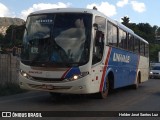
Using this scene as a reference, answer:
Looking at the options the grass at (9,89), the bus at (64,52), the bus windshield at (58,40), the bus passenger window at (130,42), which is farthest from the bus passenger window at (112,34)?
the grass at (9,89)

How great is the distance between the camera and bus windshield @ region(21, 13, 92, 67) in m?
13.5

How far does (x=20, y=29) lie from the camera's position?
15000 millimetres

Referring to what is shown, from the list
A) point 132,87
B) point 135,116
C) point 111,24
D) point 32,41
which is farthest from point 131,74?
point 135,116

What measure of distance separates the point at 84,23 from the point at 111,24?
2952mm

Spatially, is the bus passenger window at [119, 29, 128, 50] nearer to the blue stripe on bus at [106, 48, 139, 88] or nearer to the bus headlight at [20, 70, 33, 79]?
the blue stripe on bus at [106, 48, 139, 88]

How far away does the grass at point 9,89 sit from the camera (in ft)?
60.2

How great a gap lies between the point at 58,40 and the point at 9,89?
6.80 metres

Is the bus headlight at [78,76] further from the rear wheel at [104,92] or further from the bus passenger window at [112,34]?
the bus passenger window at [112,34]

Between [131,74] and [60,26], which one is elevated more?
[60,26]

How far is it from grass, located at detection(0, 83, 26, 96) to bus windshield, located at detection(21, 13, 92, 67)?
4701 mm

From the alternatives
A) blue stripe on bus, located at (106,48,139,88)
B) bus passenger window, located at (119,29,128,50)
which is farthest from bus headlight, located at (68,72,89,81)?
bus passenger window, located at (119,29,128,50)

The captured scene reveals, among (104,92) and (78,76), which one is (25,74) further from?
(104,92)

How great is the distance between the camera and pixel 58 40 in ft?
44.8

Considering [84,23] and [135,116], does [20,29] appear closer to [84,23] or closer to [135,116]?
[84,23]
